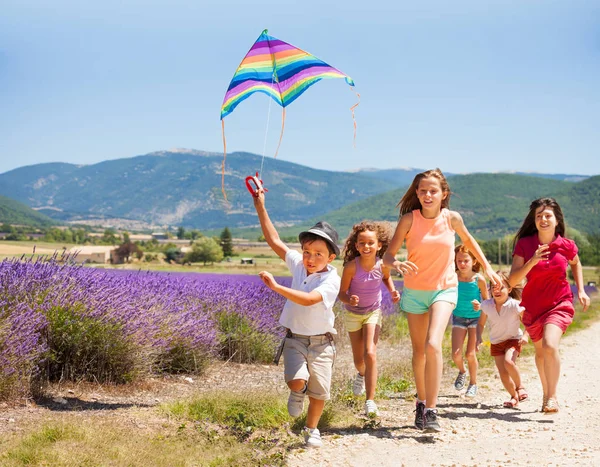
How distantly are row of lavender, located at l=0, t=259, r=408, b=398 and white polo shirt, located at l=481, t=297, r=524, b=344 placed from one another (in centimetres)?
301

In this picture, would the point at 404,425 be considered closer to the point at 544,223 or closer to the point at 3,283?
the point at 544,223

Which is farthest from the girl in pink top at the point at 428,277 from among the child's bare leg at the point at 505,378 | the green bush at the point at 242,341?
the green bush at the point at 242,341

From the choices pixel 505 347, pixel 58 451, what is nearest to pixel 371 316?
pixel 505 347

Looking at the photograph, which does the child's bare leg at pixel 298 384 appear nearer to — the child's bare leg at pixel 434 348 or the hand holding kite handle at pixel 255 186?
the child's bare leg at pixel 434 348

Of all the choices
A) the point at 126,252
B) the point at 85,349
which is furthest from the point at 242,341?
the point at 126,252

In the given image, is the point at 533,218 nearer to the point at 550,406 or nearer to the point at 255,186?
the point at 550,406

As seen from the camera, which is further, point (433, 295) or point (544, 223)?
point (544, 223)

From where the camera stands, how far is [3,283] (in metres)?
6.14

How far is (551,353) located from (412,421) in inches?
55.7

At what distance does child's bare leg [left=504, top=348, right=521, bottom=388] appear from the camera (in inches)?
270

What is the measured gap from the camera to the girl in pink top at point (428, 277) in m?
5.45

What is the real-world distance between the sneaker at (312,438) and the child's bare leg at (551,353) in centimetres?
249

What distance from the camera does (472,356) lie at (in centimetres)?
729

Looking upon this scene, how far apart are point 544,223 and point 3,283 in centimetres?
491
